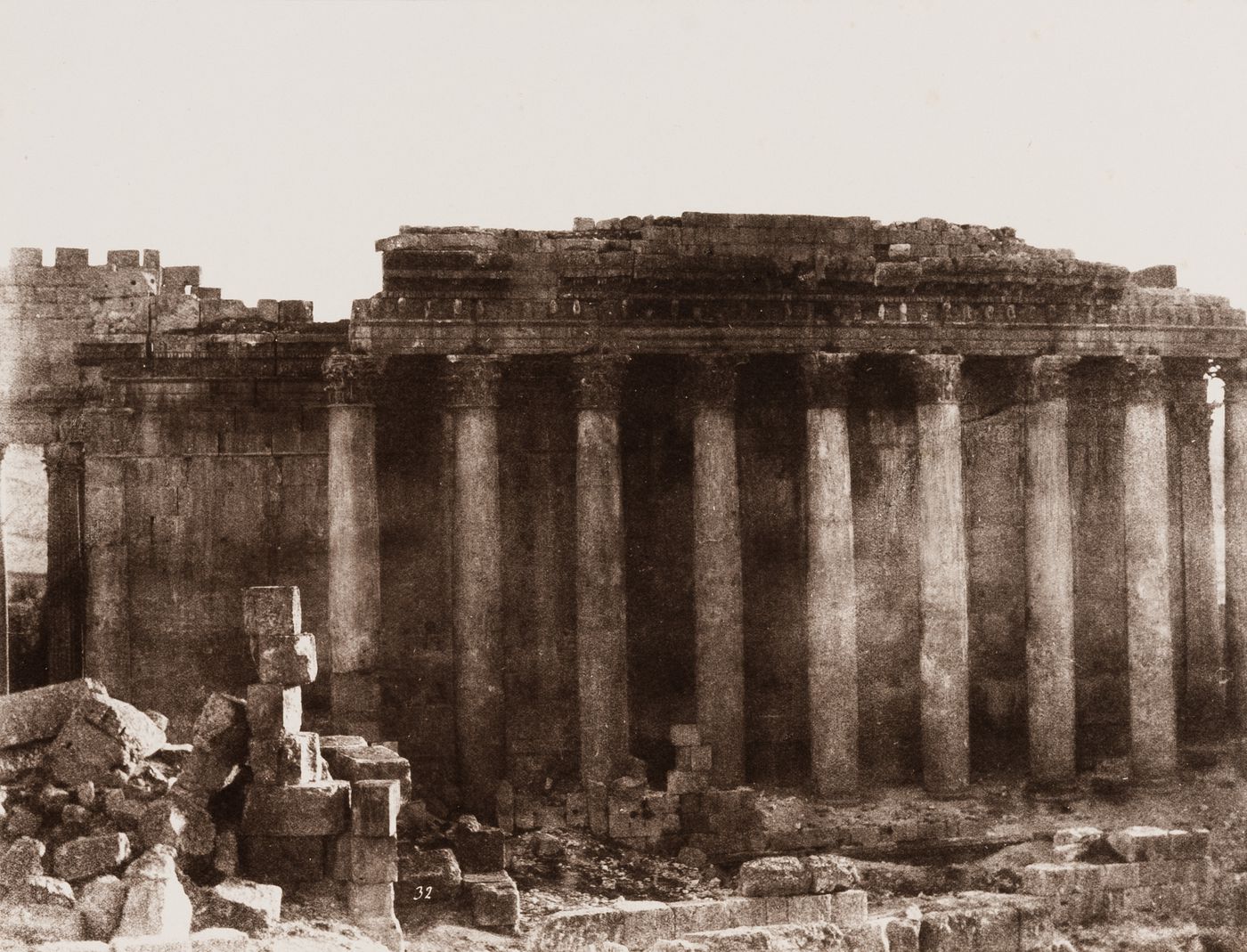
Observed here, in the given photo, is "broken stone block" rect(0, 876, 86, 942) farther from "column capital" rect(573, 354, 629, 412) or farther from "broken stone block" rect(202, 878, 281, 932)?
"column capital" rect(573, 354, 629, 412)

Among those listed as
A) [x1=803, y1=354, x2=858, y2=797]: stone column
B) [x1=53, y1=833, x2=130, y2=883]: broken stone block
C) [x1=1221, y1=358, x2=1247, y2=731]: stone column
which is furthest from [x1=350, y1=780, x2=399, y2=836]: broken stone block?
[x1=1221, y1=358, x2=1247, y2=731]: stone column

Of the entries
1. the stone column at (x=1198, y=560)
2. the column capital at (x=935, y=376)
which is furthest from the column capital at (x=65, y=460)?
the stone column at (x=1198, y=560)

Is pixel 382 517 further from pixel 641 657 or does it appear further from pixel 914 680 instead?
pixel 914 680

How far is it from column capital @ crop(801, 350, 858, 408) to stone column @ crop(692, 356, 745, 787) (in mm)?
1096

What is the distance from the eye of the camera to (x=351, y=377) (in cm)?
2256

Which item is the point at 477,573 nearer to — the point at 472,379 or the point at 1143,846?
the point at 472,379

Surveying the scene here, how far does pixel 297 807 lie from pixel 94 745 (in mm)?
2077

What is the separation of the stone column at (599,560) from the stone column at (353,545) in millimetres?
3009

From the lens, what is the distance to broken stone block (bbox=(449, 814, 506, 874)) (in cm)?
1939

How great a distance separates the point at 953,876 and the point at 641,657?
685 cm

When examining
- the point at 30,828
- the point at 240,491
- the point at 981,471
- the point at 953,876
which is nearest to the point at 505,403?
the point at 240,491

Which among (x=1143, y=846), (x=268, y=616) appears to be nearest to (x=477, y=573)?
(x=268, y=616)

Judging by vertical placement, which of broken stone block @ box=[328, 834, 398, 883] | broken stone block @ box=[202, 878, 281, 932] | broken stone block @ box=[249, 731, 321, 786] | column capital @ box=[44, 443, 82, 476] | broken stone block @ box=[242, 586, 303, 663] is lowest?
broken stone block @ box=[202, 878, 281, 932]

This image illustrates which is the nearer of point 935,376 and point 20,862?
point 20,862
